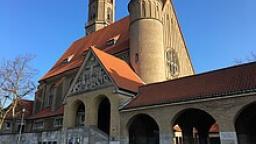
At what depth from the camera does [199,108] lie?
56.5 ft

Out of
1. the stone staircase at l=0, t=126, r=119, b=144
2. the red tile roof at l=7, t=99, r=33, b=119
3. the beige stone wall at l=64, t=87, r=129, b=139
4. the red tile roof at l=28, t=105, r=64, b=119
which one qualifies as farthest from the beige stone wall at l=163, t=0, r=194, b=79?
the red tile roof at l=7, t=99, r=33, b=119

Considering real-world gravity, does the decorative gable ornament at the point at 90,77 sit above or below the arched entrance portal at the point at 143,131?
above

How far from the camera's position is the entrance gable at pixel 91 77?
2370 centimetres

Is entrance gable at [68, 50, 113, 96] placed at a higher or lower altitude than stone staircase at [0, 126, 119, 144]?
higher

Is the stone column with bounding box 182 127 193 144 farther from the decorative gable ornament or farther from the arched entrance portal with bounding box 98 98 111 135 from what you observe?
the arched entrance portal with bounding box 98 98 111 135

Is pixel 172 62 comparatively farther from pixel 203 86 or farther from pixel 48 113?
pixel 48 113

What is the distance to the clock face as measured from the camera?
3039cm

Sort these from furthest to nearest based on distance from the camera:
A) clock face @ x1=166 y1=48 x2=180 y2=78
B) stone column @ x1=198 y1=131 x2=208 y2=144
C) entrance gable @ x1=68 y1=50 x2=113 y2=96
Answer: clock face @ x1=166 y1=48 x2=180 y2=78, entrance gable @ x1=68 y1=50 x2=113 y2=96, stone column @ x1=198 y1=131 x2=208 y2=144

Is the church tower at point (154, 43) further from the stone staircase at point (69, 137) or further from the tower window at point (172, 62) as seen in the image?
the stone staircase at point (69, 137)

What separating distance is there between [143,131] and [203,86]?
7345 millimetres

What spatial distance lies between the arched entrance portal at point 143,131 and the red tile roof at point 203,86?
2137mm

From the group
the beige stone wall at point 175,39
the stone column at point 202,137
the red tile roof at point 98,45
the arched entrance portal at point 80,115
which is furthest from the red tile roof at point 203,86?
the red tile roof at point 98,45

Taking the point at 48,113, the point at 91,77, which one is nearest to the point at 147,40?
the point at 91,77

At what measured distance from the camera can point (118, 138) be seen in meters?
20.8
